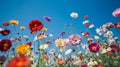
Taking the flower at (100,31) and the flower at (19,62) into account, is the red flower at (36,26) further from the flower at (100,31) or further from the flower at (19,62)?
the flower at (100,31)

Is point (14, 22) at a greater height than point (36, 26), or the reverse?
point (14, 22)

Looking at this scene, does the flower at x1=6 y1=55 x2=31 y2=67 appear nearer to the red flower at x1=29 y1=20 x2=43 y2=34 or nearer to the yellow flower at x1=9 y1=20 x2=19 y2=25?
the red flower at x1=29 y1=20 x2=43 y2=34

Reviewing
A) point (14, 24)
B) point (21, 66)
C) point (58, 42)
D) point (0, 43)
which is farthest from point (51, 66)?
point (21, 66)

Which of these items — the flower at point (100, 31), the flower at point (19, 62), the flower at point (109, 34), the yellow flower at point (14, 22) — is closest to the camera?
the flower at point (19, 62)

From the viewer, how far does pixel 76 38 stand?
4.12 m

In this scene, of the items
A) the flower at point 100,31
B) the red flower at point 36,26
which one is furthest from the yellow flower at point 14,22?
the flower at point 100,31

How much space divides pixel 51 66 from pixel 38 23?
1.80 meters

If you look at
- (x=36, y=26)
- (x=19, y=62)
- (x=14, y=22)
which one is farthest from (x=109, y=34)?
(x=19, y=62)

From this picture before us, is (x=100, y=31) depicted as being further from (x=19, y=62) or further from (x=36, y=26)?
(x=19, y=62)

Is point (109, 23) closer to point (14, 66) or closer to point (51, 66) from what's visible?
point (51, 66)

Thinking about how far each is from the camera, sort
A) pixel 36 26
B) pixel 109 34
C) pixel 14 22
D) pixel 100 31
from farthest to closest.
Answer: pixel 100 31 → pixel 109 34 → pixel 14 22 → pixel 36 26

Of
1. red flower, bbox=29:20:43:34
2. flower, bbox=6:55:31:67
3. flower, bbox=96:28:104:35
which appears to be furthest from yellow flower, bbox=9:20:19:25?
flower, bbox=6:55:31:67

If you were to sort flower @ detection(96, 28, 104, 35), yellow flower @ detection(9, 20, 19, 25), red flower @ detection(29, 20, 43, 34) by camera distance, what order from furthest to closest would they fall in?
flower @ detection(96, 28, 104, 35) → yellow flower @ detection(9, 20, 19, 25) → red flower @ detection(29, 20, 43, 34)

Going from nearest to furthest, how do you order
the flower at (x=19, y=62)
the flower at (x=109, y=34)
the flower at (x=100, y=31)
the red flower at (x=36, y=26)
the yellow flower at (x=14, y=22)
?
the flower at (x=19, y=62)
the red flower at (x=36, y=26)
the yellow flower at (x=14, y=22)
the flower at (x=109, y=34)
the flower at (x=100, y=31)
